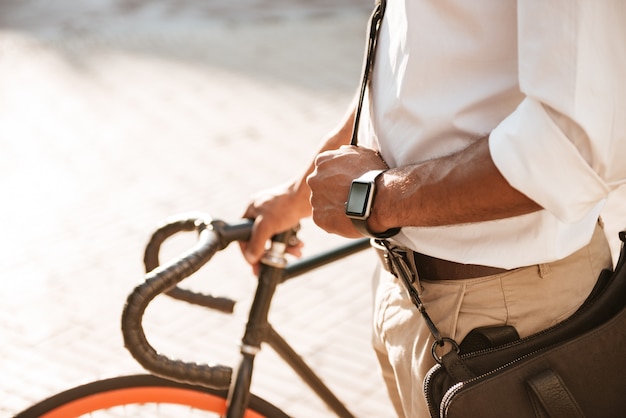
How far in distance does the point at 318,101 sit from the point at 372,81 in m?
6.80

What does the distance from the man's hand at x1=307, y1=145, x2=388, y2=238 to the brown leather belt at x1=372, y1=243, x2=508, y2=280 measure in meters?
0.11

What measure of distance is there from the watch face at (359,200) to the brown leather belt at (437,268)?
0.17 meters

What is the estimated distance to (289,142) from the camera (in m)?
7.14

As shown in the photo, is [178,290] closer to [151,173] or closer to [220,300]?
[220,300]

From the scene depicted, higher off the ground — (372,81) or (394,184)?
(372,81)

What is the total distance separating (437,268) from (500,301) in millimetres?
121

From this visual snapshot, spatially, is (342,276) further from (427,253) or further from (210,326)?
(427,253)

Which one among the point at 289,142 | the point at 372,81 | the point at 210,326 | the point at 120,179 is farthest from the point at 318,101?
the point at 372,81

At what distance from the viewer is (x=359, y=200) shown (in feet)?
4.59

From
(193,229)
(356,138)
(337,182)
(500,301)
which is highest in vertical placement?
(193,229)

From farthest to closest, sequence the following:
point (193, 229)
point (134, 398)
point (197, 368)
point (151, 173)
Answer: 1. point (151, 173)
2. point (193, 229)
3. point (134, 398)
4. point (197, 368)

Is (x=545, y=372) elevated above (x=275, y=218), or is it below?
below

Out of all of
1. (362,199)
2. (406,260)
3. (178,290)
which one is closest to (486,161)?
(362,199)

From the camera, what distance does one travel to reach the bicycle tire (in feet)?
5.49
